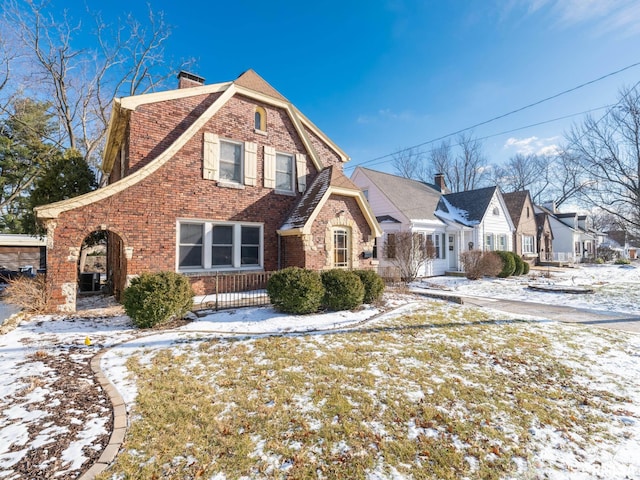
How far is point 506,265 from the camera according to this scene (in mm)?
18469

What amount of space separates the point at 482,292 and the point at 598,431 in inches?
431

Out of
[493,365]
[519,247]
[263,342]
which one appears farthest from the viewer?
[519,247]

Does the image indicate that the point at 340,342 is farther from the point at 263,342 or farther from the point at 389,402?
the point at 389,402

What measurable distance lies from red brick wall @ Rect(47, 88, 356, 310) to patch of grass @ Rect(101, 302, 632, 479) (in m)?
5.21

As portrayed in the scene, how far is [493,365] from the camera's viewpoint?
5.20 m

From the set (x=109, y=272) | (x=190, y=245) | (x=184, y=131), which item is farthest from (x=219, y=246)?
(x=109, y=272)

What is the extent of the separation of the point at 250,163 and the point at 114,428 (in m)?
9.94

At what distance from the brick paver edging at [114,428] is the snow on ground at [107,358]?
0.35 feet

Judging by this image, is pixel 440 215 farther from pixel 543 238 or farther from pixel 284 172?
pixel 543 238

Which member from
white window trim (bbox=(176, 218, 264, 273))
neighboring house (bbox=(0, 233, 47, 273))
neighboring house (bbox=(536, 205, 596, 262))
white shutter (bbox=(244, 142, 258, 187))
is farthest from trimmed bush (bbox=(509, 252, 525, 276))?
neighboring house (bbox=(0, 233, 47, 273))

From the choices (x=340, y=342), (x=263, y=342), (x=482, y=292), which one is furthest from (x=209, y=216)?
(x=482, y=292)

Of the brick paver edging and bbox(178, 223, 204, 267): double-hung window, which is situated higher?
bbox(178, 223, 204, 267): double-hung window

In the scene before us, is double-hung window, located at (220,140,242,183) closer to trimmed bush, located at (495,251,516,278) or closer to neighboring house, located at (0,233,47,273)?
neighboring house, located at (0,233,47,273)

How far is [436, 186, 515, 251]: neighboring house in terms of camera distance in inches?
859
